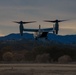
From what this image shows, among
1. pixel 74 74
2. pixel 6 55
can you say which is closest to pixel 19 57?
pixel 6 55

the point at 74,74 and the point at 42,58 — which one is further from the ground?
the point at 74,74

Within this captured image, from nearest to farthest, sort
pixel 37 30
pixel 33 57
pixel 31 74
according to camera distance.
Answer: pixel 31 74 < pixel 33 57 < pixel 37 30

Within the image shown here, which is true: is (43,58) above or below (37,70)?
below

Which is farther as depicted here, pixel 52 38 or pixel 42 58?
pixel 52 38

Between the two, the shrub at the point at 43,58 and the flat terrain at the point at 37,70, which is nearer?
the flat terrain at the point at 37,70

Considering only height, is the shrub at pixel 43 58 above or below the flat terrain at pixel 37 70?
below

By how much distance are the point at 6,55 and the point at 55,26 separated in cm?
1376

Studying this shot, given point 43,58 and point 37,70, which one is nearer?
point 37,70

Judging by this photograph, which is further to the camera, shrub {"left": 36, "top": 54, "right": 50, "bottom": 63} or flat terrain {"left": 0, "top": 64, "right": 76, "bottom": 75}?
shrub {"left": 36, "top": 54, "right": 50, "bottom": 63}

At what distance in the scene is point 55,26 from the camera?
375 ft

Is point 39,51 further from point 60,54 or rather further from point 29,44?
point 29,44

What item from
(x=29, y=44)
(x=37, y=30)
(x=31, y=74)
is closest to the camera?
(x=31, y=74)

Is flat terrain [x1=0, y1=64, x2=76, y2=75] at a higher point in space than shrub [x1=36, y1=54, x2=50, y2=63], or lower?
higher

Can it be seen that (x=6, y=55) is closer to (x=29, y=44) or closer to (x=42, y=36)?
(x=42, y=36)
